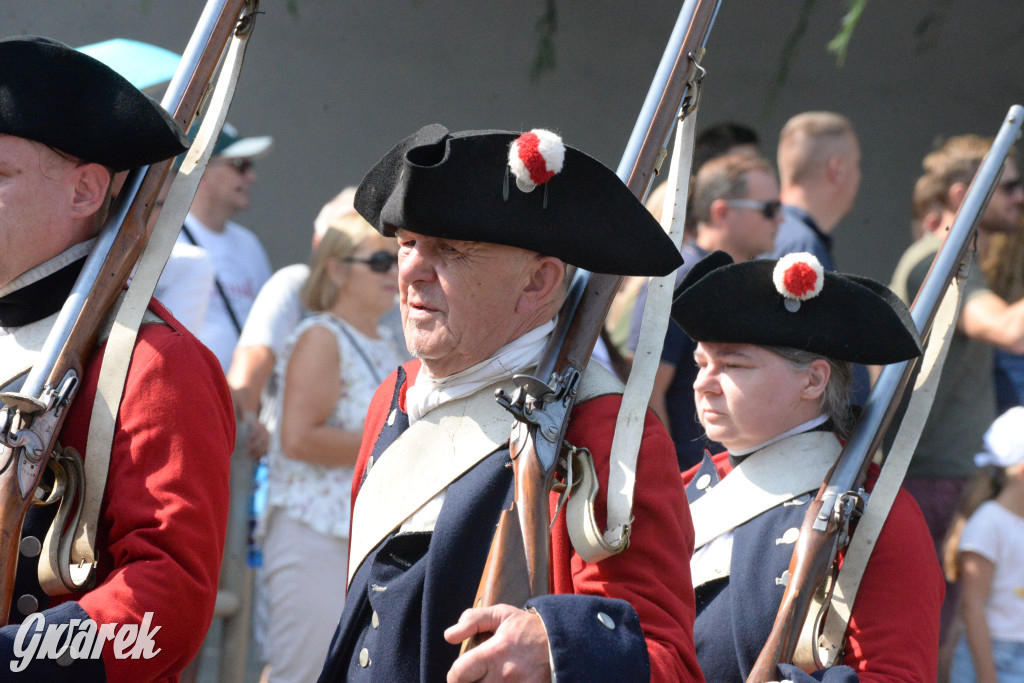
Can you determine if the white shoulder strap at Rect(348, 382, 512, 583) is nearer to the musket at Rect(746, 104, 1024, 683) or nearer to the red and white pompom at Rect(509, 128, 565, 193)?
the red and white pompom at Rect(509, 128, 565, 193)

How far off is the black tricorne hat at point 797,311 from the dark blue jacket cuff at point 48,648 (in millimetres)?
1664

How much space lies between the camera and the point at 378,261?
476 cm

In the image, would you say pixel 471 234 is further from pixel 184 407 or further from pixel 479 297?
pixel 184 407

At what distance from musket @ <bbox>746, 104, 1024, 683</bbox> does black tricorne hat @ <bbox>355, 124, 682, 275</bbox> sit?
2.80 ft

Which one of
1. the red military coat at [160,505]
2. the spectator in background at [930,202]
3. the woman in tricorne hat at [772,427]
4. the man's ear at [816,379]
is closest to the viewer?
the red military coat at [160,505]

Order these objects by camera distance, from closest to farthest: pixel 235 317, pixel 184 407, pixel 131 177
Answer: pixel 184 407, pixel 131 177, pixel 235 317

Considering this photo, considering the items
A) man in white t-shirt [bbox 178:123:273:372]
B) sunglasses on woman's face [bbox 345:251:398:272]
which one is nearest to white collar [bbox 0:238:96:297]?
sunglasses on woman's face [bbox 345:251:398:272]

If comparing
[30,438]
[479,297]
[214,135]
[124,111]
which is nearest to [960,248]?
[479,297]

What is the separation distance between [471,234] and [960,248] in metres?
1.69

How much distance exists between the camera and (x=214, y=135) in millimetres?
2770

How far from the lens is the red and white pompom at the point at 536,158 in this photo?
7.45 feet

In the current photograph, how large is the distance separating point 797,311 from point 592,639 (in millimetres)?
1384

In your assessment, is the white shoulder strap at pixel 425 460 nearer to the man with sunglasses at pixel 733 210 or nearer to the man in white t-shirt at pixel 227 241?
the man with sunglasses at pixel 733 210

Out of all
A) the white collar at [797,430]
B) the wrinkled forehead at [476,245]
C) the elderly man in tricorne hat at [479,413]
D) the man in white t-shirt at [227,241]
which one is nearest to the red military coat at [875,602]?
the white collar at [797,430]
